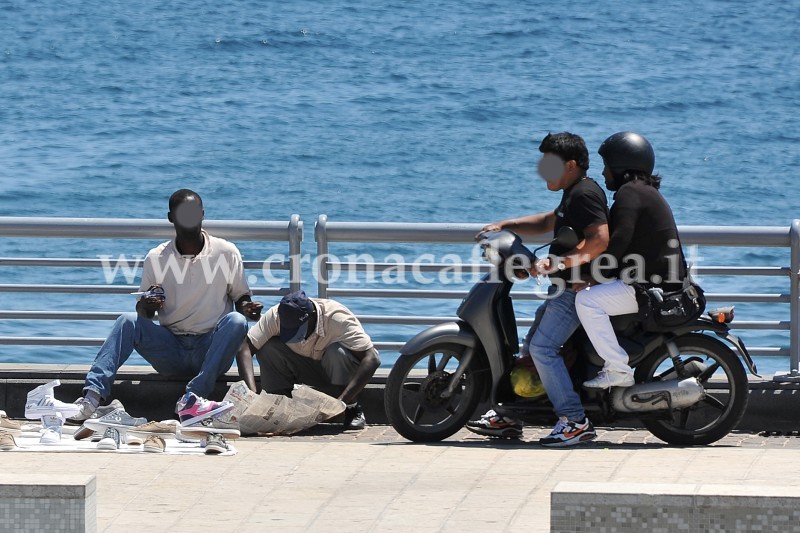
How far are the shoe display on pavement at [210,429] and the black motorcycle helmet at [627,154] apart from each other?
7.46ft

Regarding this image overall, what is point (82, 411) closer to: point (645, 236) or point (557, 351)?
point (557, 351)

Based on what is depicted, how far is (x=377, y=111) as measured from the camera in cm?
3588

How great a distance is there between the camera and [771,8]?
1844 inches

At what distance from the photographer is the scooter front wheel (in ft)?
24.8

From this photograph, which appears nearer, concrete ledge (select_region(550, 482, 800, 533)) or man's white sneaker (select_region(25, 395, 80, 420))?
concrete ledge (select_region(550, 482, 800, 533))

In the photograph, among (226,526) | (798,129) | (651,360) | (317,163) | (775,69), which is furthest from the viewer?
(775,69)

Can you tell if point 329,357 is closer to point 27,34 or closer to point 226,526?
point 226,526

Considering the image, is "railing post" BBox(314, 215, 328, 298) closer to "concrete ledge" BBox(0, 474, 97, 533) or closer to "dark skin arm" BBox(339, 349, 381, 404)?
"dark skin arm" BBox(339, 349, 381, 404)

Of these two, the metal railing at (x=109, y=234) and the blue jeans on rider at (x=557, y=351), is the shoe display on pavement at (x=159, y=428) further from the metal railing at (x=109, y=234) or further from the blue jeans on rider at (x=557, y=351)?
the blue jeans on rider at (x=557, y=351)

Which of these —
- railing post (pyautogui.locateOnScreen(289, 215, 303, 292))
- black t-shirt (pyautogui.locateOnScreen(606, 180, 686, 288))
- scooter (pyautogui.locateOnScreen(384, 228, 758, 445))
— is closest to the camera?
black t-shirt (pyautogui.locateOnScreen(606, 180, 686, 288))

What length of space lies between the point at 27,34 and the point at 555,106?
16646 millimetres

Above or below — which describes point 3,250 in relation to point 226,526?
below

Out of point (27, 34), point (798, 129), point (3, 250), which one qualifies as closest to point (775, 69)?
point (798, 129)

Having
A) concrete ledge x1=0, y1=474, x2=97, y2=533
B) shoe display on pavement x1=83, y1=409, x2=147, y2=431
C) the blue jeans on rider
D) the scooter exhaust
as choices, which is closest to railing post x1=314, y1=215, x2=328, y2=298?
Answer: shoe display on pavement x1=83, y1=409, x2=147, y2=431
